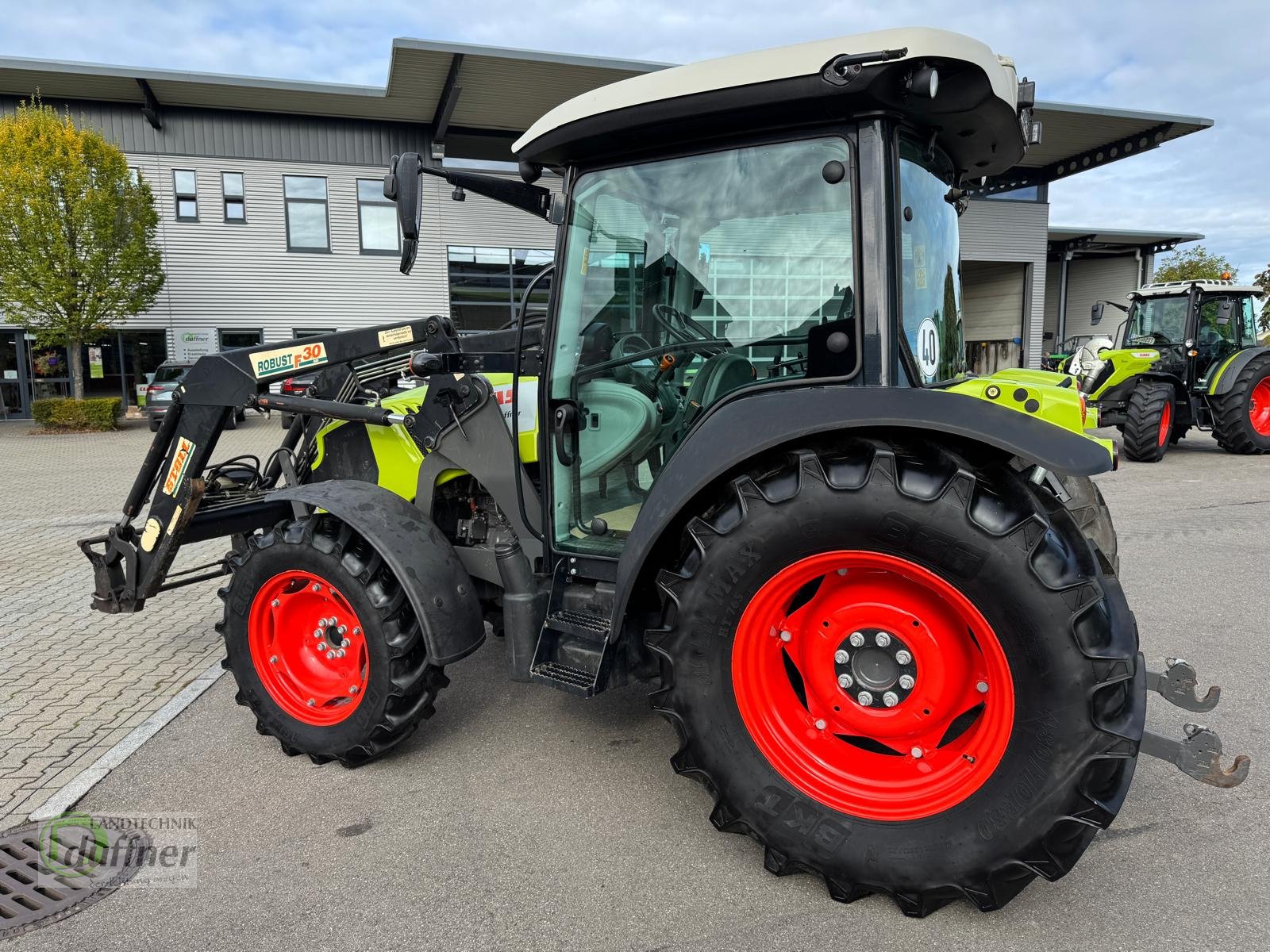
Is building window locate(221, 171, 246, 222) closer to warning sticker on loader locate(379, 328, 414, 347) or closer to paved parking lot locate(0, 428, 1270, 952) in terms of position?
paved parking lot locate(0, 428, 1270, 952)

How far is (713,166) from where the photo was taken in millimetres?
2541

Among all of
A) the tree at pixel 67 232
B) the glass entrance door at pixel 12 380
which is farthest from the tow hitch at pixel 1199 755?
the glass entrance door at pixel 12 380

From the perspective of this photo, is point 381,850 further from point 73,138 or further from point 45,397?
point 45,397

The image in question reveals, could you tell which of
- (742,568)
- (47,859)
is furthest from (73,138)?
(742,568)

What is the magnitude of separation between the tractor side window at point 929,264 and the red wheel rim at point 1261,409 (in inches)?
458

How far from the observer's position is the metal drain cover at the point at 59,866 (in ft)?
7.67

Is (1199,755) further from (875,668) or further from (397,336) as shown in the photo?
(397,336)

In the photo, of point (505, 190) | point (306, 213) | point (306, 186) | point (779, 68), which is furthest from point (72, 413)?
point (779, 68)

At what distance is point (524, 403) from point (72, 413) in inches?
744

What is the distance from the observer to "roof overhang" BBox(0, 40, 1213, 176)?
1789 centimetres

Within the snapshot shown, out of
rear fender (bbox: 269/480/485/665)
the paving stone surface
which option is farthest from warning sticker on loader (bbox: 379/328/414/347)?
the paving stone surface

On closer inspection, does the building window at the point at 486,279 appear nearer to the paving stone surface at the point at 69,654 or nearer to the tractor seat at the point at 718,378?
the paving stone surface at the point at 69,654

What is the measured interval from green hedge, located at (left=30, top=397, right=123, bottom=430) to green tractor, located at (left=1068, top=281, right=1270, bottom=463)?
64.1 ft

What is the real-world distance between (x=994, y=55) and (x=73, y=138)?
68.3 feet
